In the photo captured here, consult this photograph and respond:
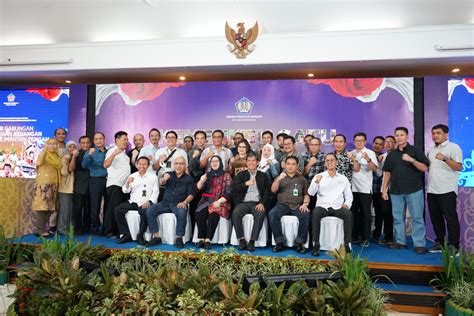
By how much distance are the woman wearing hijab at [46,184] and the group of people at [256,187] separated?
14mm

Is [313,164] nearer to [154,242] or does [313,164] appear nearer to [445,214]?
[445,214]

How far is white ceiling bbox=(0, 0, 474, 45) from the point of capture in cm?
505

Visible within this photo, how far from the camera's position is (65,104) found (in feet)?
20.6

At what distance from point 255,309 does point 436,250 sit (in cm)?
301

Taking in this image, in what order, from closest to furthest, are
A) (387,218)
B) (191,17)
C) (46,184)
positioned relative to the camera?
(387,218)
(46,184)
(191,17)

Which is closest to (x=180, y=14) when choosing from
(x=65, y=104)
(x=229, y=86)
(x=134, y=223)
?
(x=229, y=86)

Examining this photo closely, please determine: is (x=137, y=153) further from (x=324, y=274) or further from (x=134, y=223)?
(x=324, y=274)

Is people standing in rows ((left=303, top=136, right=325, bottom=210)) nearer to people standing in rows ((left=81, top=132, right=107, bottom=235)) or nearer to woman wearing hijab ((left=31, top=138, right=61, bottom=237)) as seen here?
people standing in rows ((left=81, top=132, right=107, bottom=235))

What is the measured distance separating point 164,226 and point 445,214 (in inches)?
130

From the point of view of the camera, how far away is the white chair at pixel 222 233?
4406 millimetres

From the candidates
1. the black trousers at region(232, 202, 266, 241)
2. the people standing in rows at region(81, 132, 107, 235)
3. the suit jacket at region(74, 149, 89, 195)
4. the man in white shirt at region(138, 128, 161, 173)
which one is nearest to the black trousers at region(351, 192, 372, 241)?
the black trousers at region(232, 202, 266, 241)

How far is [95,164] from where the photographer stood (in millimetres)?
5008

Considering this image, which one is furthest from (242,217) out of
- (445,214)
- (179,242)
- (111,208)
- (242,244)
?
(445,214)

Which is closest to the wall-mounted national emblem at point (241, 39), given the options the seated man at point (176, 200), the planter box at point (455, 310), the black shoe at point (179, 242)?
the seated man at point (176, 200)
